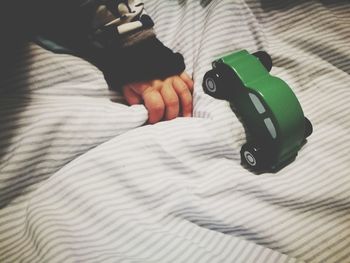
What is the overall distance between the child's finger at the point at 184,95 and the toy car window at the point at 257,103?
0.15 metres

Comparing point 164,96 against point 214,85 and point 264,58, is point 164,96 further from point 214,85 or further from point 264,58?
point 264,58

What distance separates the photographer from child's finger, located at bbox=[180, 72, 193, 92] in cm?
74

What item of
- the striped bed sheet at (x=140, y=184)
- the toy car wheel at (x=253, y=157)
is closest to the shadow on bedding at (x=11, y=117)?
the striped bed sheet at (x=140, y=184)

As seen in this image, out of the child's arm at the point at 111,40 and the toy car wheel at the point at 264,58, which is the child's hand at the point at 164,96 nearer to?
the child's arm at the point at 111,40

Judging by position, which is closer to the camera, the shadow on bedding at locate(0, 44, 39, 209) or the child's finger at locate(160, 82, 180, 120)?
the shadow on bedding at locate(0, 44, 39, 209)

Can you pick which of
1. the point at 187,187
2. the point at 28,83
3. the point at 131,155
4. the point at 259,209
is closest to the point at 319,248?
the point at 259,209

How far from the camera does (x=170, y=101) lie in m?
0.68

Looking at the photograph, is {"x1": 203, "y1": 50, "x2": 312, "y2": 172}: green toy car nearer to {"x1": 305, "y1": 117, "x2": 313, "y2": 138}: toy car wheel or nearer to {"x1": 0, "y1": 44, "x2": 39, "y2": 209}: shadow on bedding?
{"x1": 305, "y1": 117, "x2": 313, "y2": 138}: toy car wheel

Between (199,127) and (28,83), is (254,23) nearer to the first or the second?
(199,127)

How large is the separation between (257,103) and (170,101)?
0.60 feet

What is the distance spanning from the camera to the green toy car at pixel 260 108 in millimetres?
614

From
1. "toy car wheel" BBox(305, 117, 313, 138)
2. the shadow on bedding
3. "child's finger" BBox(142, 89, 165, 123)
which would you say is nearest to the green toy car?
"toy car wheel" BBox(305, 117, 313, 138)

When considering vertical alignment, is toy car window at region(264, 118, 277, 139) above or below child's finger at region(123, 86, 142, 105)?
below

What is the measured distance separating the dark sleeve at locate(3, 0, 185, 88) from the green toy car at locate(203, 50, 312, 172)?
121 millimetres
